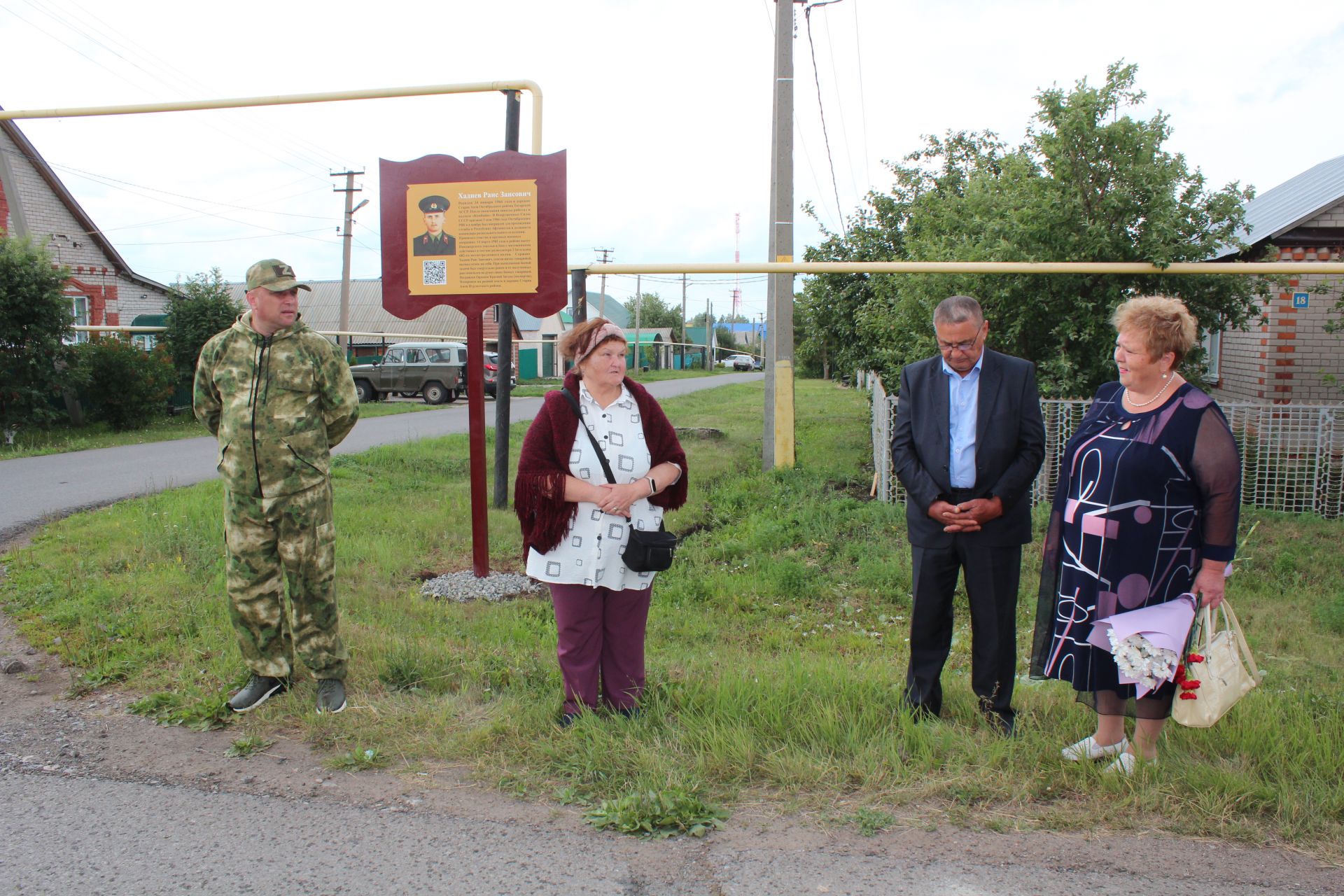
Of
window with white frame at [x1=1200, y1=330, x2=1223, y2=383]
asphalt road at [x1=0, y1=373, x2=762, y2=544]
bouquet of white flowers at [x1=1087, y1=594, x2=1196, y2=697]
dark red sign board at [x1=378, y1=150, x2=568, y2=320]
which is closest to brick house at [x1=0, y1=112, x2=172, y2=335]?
asphalt road at [x1=0, y1=373, x2=762, y2=544]

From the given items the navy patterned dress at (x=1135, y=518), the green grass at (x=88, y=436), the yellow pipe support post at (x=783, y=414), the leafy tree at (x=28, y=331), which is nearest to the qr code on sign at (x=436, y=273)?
the navy patterned dress at (x=1135, y=518)

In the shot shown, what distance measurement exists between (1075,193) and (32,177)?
85.4 ft

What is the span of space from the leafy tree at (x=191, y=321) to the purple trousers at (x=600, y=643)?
55.9ft

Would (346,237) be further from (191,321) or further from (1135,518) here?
(1135,518)

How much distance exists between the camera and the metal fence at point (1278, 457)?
8.87 metres

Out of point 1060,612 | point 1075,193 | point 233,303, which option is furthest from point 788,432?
point 233,303

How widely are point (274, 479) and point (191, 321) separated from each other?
16.8 metres

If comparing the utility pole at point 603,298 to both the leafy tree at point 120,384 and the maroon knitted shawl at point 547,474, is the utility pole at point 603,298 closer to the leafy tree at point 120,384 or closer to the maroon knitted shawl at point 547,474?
the maroon knitted shawl at point 547,474

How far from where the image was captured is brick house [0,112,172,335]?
24.1 m

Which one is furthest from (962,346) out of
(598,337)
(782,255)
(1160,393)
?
(782,255)

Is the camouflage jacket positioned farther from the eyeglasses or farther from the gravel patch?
the eyeglasses

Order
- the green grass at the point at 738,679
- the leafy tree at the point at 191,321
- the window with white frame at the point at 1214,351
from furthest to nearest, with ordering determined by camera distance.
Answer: the leafy tree at the point at 191,321 → the window with white frame at the point at 1214,351 → the green grass at the point at 738,679

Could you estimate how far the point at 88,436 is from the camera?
15.2m

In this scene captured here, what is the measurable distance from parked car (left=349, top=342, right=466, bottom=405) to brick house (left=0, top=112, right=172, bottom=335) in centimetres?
572
